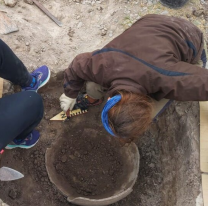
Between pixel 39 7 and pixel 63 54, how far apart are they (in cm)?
58

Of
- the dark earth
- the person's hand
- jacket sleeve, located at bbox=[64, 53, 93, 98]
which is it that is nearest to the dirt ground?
the dark earth

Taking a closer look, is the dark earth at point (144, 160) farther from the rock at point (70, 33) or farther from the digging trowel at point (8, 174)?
the rock at point (70, 33)

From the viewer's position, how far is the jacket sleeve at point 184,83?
1.54 metres

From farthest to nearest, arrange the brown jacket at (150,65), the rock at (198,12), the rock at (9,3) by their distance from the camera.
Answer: the rock at (198,12), the rock at (9,3), the brown jacket at (150,65)

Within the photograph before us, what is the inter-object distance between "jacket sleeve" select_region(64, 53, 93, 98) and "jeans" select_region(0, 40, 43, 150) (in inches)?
8.9

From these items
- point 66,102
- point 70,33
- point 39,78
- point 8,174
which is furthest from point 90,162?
point 70,33

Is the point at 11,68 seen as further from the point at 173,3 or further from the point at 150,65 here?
the point at 173,3

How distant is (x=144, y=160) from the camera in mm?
2244

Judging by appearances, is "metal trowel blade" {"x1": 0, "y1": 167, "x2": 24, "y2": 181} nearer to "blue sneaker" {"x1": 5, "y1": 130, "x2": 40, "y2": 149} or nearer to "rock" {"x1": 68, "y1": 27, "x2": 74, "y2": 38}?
"blue sneaker" {"x1": 5, "y1": 130, "x2": 40, "y2": 149}

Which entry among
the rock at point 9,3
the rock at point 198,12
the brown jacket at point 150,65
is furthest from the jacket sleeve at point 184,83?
the rock at point 9,3

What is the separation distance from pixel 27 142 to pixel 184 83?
3.69 feet

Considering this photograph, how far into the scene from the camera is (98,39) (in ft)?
8.35

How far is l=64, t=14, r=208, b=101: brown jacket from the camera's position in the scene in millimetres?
1523

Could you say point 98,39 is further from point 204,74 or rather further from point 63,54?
point 204,74
